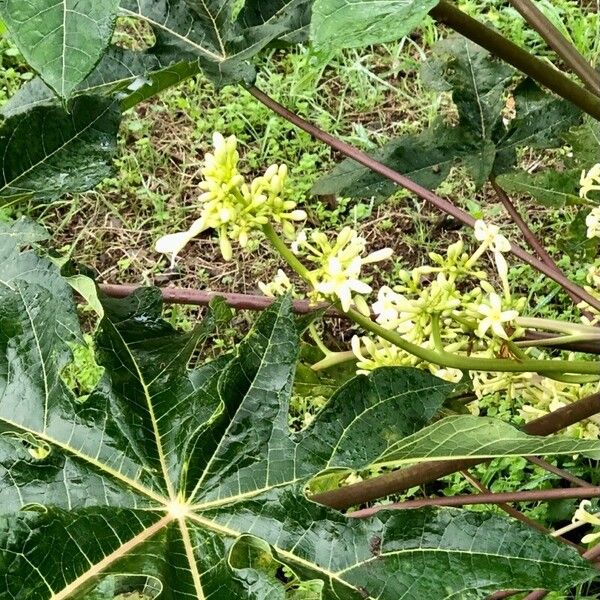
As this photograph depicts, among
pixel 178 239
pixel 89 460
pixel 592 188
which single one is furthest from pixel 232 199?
pixel 592 188

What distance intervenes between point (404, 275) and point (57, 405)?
411 mm

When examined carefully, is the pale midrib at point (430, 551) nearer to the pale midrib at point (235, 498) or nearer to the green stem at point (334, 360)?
the pale midrib at point (235, 498)

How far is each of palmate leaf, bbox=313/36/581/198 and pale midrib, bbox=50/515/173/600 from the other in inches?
27.2

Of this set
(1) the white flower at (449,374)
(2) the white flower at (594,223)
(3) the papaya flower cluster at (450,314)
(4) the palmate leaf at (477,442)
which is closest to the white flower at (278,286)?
(3) the papaya flower cluster at (450,314)

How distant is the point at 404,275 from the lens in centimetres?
97

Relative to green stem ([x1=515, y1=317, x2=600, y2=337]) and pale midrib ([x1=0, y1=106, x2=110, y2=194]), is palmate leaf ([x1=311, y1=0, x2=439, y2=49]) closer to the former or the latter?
pale midrib ([x1=0, y1=106, x2=110, y2=194])

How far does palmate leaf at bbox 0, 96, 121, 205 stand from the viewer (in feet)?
3.11

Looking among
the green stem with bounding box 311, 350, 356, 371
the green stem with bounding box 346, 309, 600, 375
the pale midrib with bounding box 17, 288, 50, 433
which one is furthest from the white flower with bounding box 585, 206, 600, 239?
the pale midrib with bounding box 17, 288, 50, 433

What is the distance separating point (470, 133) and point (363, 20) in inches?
31.1

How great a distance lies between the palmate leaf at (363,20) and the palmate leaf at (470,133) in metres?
0.70

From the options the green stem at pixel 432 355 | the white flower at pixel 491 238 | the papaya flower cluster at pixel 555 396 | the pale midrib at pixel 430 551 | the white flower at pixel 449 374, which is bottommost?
the papaya flower cluster at pixel 555 396

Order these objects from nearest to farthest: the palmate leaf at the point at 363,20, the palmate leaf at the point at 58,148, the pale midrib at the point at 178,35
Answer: the palmate leaf at the point at 363,20, the palmate leaf at the point at 58,148, the pale midrib at the point at 178,35

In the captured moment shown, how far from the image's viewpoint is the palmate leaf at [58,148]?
95cm

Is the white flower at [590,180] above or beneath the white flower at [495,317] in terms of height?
above
